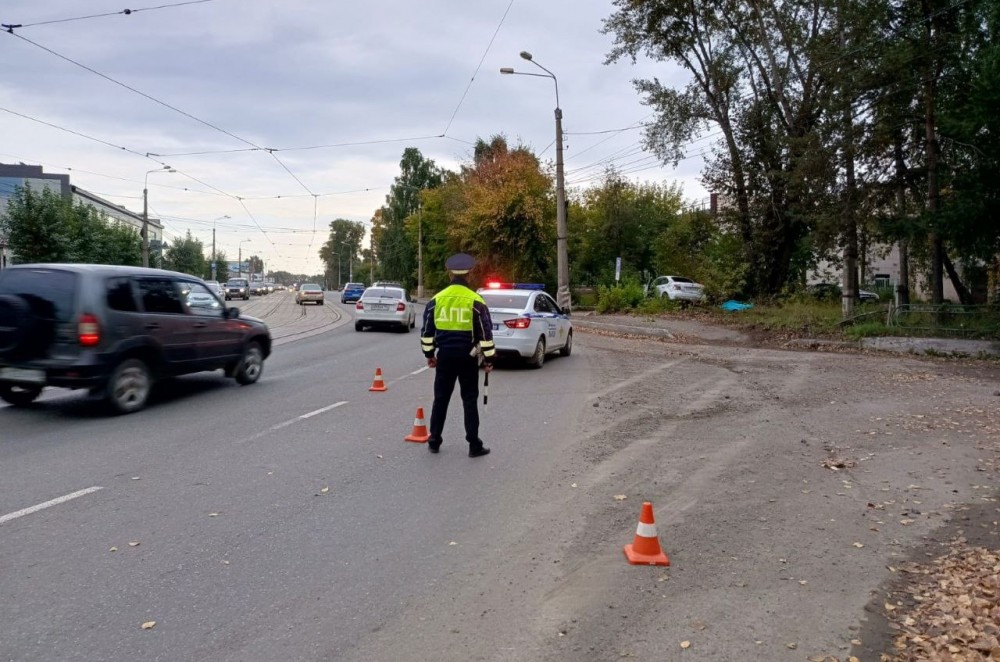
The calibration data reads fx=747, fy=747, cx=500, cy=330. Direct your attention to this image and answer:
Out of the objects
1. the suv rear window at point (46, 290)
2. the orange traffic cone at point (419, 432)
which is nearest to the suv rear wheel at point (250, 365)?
the suv rear window at point (46, 290)

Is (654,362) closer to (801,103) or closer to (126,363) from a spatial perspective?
(126,363)

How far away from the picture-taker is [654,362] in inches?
624

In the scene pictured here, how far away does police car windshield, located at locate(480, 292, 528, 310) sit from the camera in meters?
14.1

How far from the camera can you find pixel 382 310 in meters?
24.0

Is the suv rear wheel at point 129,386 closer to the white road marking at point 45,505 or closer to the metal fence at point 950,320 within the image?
the white road marking at point 45,505

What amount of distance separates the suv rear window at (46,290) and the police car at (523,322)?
6.86m

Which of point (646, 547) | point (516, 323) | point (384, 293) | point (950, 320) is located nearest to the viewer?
point (646, 547)

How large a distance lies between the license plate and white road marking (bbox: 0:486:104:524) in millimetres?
3198

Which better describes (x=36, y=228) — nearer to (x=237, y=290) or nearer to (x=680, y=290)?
(x=237, y=290)

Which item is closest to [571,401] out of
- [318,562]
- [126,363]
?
[126,363]

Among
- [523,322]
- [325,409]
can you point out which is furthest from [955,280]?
[325,409]

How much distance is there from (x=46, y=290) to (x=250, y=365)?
11.5 feet

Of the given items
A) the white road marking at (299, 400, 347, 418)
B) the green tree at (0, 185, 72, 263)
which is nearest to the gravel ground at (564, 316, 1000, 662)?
the white road marking at (299, 400, 347, 418)

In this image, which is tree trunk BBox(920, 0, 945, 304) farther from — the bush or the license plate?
the license plate
